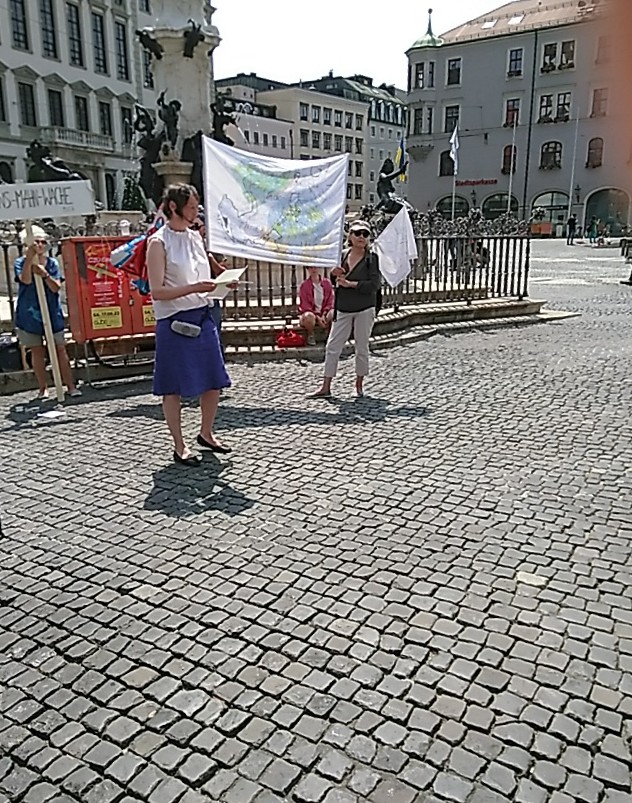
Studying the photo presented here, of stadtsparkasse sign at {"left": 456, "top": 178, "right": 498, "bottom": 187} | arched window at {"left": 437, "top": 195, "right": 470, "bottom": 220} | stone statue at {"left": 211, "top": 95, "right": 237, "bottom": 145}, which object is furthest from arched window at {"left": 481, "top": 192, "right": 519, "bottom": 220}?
stone statue at {"left": 211, "top": 95, "right": 237, "bottom": 145}

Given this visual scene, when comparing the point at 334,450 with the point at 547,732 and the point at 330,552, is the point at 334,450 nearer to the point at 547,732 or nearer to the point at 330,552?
the point at 330,552

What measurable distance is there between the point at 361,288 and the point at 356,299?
0.41 ft

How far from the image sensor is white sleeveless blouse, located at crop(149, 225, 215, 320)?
5152mm

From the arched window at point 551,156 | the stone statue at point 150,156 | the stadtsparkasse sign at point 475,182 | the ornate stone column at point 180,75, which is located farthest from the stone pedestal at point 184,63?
the stadtsparkasse sign at point 475,182

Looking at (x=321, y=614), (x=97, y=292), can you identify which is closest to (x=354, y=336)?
(x=97, y=292)

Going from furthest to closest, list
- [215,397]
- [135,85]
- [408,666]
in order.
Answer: [135,85] → [215,397] → [408,666]

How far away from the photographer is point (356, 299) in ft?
23.6

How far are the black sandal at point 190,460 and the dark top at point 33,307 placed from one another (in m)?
2.77

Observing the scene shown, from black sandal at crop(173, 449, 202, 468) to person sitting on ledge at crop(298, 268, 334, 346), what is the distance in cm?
462

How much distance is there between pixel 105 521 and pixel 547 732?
2855 mm

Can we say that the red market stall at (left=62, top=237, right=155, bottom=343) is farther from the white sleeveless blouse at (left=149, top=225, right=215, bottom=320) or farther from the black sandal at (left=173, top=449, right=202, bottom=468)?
the black sandal at (left=173, top=449, right=202, bottom=468)

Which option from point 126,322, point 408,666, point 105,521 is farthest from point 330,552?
point 126,322

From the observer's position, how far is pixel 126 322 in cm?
860

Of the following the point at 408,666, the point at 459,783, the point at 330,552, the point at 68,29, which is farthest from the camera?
the point at 68,29
